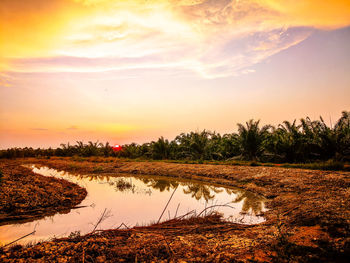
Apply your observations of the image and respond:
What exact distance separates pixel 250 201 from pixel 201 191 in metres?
2.09

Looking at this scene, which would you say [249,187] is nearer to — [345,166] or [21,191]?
[345,166]

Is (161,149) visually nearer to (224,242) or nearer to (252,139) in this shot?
(252,139)

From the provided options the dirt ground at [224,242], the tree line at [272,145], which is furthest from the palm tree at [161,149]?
the dirt ground at [224,242]

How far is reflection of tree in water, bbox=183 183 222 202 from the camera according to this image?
7069 mm

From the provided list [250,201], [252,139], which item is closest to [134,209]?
[250,201]

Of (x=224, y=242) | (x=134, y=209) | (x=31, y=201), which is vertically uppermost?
(x=224, y=242)

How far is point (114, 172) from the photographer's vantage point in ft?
46.6

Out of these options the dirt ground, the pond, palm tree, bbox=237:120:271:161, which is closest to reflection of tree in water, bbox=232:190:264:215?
the pond

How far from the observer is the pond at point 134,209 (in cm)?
423

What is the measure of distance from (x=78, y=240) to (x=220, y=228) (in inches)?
92.4

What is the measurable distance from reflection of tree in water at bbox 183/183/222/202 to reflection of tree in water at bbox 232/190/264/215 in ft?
2.78

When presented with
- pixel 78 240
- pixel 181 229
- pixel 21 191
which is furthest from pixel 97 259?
pixel 21 191

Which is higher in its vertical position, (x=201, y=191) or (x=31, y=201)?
(x=31, y=201)

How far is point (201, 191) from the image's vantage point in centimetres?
786
